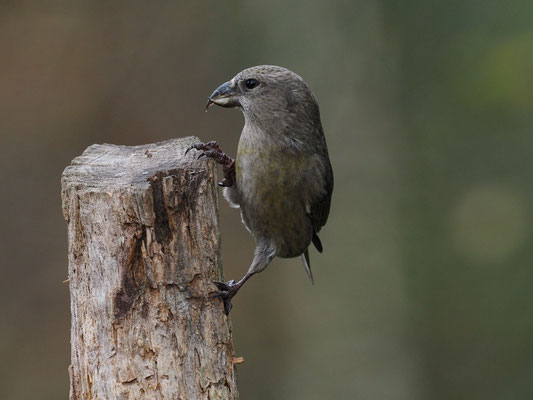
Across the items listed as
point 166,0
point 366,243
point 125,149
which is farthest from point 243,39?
point 125,149

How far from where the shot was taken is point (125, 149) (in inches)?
122

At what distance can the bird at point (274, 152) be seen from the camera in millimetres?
3639

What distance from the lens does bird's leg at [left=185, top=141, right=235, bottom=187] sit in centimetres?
299

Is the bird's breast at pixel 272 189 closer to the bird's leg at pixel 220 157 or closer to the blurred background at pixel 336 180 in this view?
the bird's leg at pixel 220 157

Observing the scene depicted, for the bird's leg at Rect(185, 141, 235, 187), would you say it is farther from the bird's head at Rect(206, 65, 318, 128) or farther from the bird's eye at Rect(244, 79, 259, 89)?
the bird's eye at Rect(244, 79, 259, 89)

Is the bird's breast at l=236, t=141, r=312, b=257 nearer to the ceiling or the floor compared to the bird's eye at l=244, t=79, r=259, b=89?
nearer to the floor

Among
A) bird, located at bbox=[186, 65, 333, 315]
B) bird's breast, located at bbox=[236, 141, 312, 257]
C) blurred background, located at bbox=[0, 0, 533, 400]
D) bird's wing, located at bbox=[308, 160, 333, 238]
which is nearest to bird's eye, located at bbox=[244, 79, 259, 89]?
bird, located at bbox=[186, 65, 333, 315]

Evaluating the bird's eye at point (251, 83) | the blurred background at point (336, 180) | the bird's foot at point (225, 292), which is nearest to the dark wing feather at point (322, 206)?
the bird's eye at point (251, 83)

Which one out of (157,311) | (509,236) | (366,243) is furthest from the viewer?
(366,243)

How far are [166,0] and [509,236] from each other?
12.3 ft

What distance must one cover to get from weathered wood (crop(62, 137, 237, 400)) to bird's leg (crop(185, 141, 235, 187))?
356 millimetres

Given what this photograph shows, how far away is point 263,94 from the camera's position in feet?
12.1

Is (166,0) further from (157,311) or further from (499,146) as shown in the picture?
(157,311)

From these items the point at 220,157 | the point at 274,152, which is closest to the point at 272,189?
the point at 274,152
